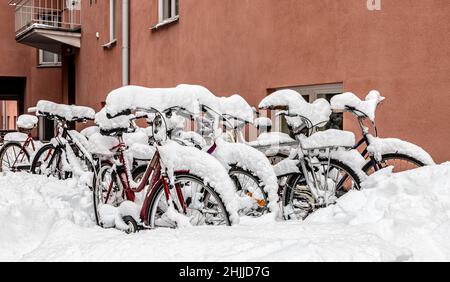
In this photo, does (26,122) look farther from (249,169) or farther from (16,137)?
(249,169)

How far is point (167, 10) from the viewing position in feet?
31.3

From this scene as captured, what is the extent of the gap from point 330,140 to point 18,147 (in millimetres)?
5591

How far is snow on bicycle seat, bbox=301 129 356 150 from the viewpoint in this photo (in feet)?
11.6

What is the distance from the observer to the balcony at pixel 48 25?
47.1ft

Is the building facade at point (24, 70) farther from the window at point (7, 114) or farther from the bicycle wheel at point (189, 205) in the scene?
the bicycle wheel at point (189, 205)

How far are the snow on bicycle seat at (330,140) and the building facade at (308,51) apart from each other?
1.28 m

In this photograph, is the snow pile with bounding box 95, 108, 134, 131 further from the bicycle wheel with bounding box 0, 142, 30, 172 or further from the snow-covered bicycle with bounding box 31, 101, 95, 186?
the bicycle wheel with bounding box 0, 142, 30, 172

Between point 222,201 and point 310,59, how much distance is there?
3212 mm

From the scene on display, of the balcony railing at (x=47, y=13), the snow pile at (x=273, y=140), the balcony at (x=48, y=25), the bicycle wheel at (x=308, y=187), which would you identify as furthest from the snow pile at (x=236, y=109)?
the balcony railing at (x=47, y=13)

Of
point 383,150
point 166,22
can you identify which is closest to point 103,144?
point 383,150

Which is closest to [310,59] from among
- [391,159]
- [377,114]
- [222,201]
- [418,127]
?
[377,114]

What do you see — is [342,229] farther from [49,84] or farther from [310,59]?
[49,84]

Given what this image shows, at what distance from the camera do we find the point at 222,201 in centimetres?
293

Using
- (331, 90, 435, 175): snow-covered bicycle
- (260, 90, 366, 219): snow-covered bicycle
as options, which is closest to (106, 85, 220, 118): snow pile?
(260, 90, 366, 219): snow-covered bicycle
